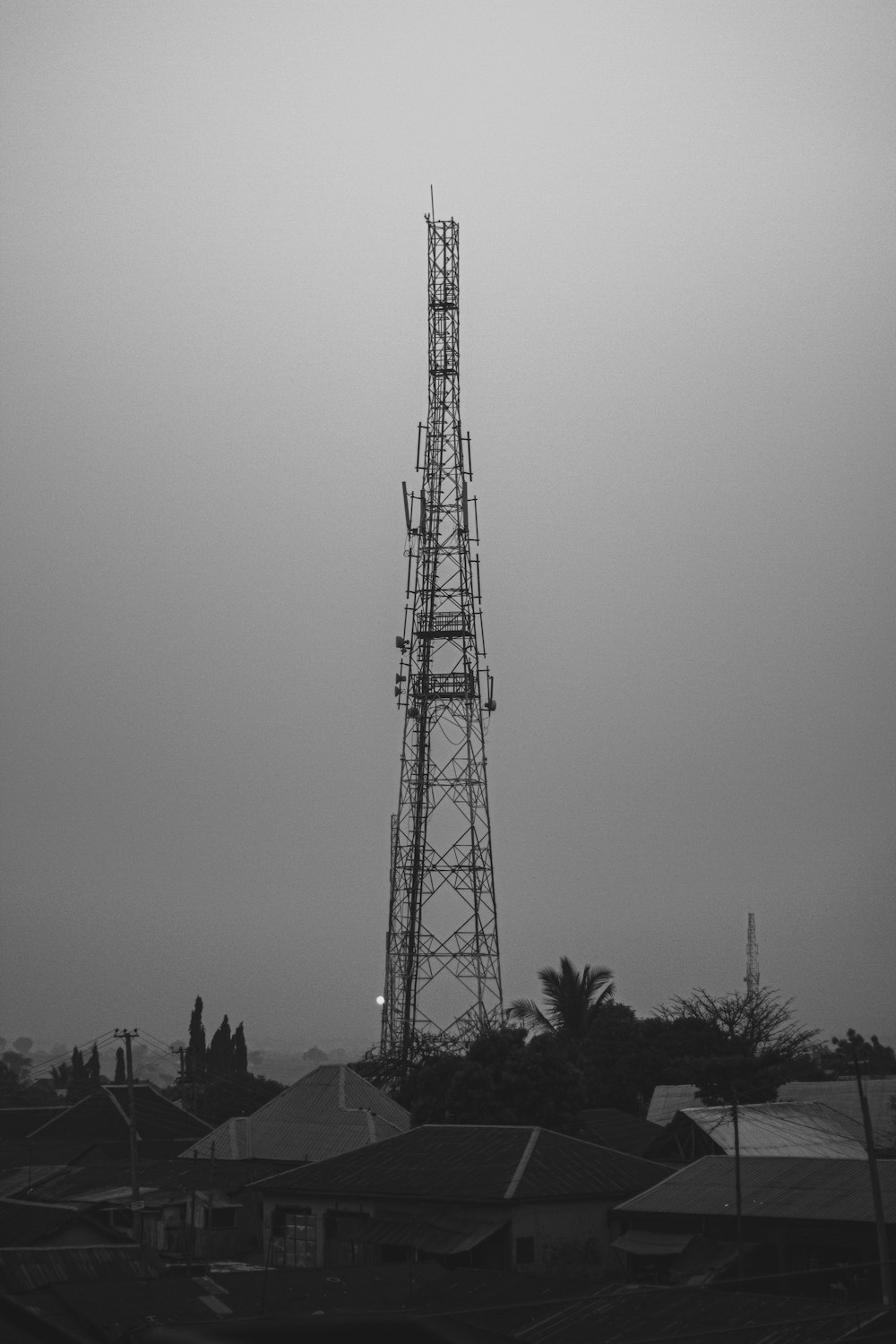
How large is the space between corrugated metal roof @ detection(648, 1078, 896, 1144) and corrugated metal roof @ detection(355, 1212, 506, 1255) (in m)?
17.1

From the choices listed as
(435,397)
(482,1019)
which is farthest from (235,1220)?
(435,397)

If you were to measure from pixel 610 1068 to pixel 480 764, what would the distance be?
20703 millimetres

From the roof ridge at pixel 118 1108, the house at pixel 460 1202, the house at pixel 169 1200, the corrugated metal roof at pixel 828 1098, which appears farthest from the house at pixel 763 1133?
the roof ridge at pixel 118 1108

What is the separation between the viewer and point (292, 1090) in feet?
153

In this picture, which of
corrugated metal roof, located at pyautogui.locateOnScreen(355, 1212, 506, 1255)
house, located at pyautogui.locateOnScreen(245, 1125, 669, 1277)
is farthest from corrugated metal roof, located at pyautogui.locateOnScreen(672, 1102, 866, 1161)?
corrugated metal roof, located at pyautogui.locateOnScreen(355, 1212, 506, 1255)

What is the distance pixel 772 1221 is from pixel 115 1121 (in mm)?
33672

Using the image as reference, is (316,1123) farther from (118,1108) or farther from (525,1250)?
(525,1250)

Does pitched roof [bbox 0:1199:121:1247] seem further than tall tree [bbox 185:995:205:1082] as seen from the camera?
No

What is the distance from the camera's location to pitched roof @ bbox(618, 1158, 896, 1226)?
2673 cm

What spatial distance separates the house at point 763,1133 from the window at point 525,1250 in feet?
22.8

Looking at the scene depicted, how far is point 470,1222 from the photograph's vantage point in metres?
30.1

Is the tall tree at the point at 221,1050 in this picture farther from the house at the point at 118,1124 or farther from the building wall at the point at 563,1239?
the building wall at the point at 563,1239

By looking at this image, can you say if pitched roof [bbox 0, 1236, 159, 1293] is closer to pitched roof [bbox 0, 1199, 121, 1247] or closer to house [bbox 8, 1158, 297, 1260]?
pitched roof [bbox 0, 1199, 121, 1247]

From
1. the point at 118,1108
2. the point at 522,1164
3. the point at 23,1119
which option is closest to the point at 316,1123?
the point at 118,1108
